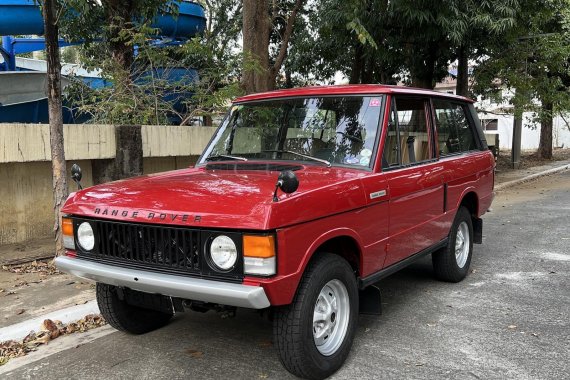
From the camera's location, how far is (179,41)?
566 inches

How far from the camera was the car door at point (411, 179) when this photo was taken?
420 cm

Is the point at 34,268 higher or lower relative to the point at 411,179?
lower

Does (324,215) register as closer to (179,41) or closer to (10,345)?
(10,345)

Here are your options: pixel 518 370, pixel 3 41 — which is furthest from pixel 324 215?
pixel 3 41

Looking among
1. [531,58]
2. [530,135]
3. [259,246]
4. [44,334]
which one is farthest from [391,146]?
[530,135]

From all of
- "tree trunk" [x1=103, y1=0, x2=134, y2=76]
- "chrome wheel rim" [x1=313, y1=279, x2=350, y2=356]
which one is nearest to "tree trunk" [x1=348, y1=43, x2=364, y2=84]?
"tree trunk" [x1=103, y1=0, x2=134, y2=76]

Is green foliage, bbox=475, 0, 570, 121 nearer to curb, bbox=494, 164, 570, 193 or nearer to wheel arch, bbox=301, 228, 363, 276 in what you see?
curb, bbox=494, 164, 570, 193

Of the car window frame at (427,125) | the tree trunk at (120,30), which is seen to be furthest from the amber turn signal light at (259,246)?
the tree trunk at (120,30)

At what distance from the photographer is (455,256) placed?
5543 mm

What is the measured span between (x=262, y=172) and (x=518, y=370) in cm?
227

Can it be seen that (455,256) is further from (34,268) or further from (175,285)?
(34,268)

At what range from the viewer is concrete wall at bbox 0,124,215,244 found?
6129mm

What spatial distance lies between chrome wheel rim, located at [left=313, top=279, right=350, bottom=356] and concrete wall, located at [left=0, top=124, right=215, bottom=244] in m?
4.37

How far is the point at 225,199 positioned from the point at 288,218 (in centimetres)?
42
